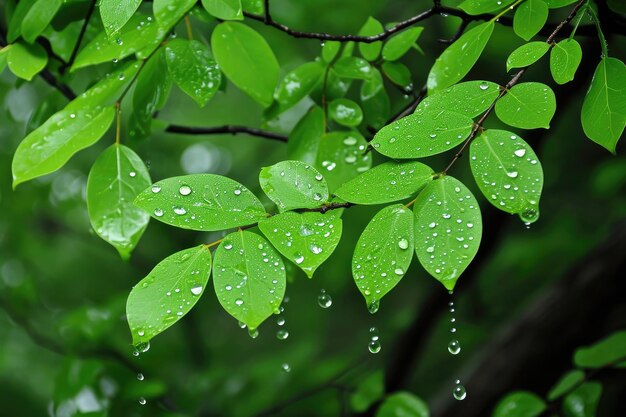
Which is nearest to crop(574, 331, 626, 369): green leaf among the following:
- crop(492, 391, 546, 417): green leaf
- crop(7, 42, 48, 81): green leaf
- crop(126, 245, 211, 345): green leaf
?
crop(492, 391, 546, 417): green leaf

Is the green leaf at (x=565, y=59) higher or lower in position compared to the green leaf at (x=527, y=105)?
higher

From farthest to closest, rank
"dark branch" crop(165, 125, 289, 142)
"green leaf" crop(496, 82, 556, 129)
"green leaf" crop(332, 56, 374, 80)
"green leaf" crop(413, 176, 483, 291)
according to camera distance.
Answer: "dark branch" crop(165, 125, 289, 142) → "green leaf" crop(332, 56, 374, 80) → "green leaf" crop(496, 82, 556, 129) → "green leaf" crop(413, 176, 483, 291)

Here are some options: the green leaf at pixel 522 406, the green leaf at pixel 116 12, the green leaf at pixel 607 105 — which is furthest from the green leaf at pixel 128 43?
the green leaf at pixel 522 406

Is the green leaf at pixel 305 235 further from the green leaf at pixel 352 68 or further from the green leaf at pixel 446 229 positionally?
the green leaf at pixel 352 68

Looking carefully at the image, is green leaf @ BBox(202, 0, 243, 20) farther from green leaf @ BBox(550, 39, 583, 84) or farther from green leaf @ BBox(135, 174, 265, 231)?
green leaf @ BBox(550, 39, 583, 84)

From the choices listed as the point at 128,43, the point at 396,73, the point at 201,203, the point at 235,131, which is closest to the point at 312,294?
the point at 235,131

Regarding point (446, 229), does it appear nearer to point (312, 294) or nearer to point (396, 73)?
point (396, 73)
